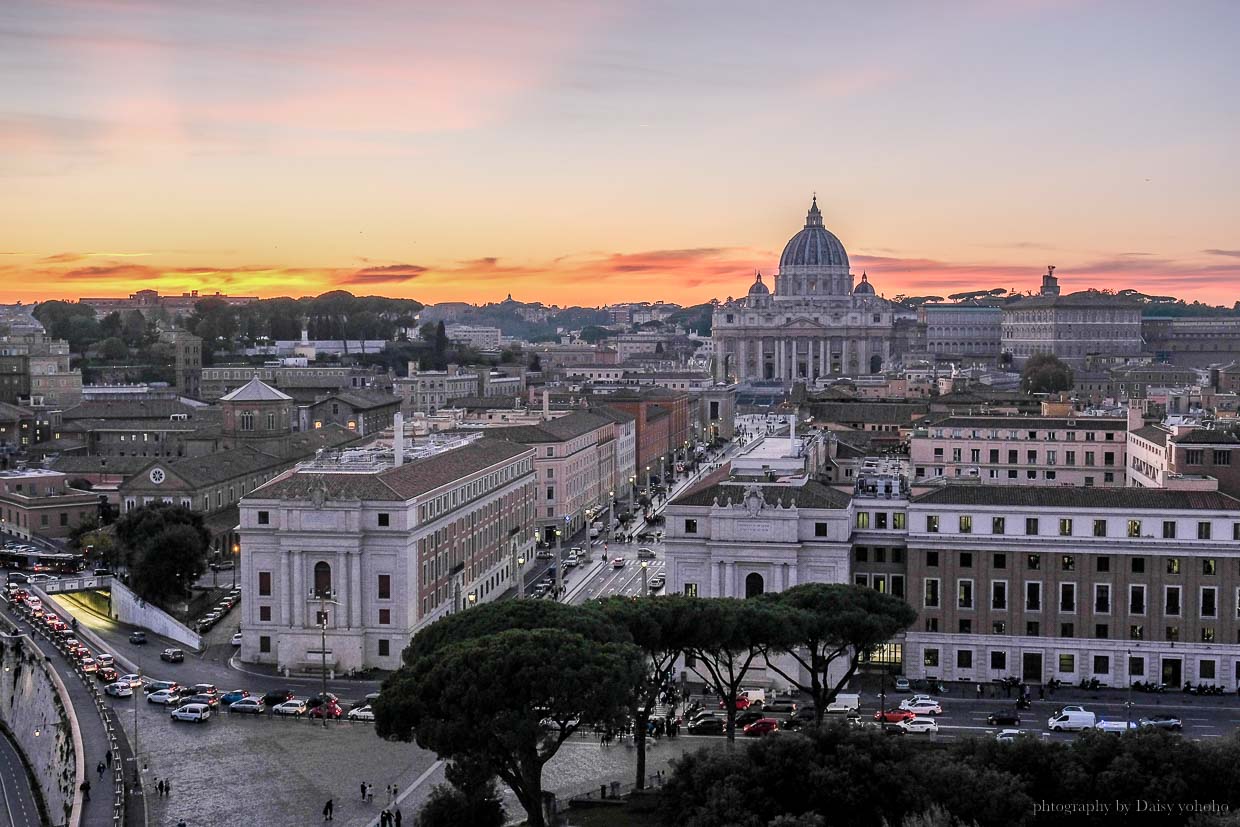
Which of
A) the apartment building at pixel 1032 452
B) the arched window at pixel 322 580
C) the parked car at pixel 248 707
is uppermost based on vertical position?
the apartment building at pixel 1032 452

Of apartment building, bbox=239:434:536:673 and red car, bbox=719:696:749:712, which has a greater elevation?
apartment building, bbox=239:434:536:673

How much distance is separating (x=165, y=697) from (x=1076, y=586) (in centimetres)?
2610

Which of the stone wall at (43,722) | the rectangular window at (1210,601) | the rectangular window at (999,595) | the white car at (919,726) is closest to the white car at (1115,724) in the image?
the white car at (919,726)

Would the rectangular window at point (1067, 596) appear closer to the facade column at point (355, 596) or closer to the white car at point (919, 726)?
the white car at point (919, 726)

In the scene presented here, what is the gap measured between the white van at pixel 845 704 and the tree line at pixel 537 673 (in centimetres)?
421

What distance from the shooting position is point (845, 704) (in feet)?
140

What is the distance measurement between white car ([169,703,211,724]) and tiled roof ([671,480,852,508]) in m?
14.4

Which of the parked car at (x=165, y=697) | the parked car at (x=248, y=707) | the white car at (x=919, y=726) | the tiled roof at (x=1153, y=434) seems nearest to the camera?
the white car at (x=919, y=726)

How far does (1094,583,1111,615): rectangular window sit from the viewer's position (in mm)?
45594

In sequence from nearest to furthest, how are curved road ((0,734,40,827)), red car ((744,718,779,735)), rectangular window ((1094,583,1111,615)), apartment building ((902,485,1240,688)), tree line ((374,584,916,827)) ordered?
tree line ((374,584,916,827))
red car ((744,718,779,735))
curved road ((0,734,40,827))
apartment building ((902,485,1240,688))
rectangular window ((1094,583,1111,615))

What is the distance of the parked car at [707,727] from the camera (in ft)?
133

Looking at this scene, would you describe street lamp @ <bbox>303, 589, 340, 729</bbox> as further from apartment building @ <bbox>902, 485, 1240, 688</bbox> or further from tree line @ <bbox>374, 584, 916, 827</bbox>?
apartment building @ <bbox>902, 485, 1240, 688</bbox>

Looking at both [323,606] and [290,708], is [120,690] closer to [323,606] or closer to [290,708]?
[290,708]

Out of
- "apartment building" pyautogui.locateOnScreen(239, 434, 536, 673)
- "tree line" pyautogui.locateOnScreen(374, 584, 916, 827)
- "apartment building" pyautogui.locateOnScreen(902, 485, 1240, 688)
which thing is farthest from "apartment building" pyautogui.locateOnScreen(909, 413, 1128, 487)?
"tree line" pyautogui.locateOnScreen(374, 584, 916, 827)
